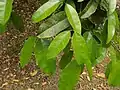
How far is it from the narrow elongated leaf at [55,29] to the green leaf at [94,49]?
3.1 inches

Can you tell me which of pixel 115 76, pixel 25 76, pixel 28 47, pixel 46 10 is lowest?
pixel 25 76

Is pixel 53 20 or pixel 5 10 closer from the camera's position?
pixel 5 10

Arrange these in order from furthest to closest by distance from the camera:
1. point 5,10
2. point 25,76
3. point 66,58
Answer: point 25,76, point 66,58, point 5,10

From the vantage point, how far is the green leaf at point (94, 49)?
854 mm

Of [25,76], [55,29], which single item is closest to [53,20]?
[55,29]

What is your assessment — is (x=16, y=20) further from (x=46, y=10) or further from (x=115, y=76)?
(x=115, y=76)

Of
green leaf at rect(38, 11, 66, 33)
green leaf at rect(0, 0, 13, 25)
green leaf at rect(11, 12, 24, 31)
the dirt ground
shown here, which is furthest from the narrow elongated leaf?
the dirt ground

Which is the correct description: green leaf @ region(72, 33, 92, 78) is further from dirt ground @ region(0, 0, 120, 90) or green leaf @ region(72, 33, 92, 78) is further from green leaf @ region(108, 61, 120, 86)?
dirt ground @ region(0, 0, 120, 90)

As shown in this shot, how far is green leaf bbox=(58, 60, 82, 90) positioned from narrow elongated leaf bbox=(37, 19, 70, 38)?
0.10m

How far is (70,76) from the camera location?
0.81 m

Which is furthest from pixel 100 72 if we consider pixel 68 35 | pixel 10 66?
pixel 68 35

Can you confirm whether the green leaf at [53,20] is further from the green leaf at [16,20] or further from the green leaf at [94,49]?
the green leaf at [16,20]

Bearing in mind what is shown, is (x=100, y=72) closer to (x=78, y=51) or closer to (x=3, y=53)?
(x=3, y=53)

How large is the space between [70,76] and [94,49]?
0.12 m
